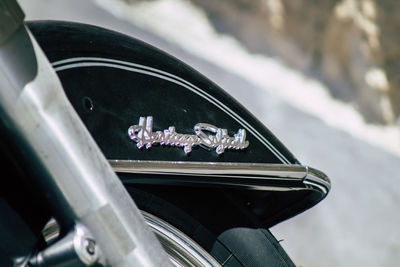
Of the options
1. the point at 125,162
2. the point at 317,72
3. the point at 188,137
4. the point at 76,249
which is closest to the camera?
the point at 76,249

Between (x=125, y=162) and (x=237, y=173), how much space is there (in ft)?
0.58

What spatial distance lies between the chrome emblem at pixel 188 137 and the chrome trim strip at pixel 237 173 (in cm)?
3

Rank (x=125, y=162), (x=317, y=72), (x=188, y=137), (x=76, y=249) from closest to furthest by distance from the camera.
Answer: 1. (x=76, y=249)
2. (x=125, y=162)
3. (x=188, y=137)
4. (x=317, y=72)

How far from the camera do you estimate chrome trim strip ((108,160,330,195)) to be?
0.64 meters

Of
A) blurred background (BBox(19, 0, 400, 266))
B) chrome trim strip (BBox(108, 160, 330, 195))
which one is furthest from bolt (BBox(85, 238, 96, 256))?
blurred background (BBox(19, 0, 400, 266))

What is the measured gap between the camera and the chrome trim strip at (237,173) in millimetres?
642

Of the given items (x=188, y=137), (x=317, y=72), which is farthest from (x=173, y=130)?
(x=317, y=72)

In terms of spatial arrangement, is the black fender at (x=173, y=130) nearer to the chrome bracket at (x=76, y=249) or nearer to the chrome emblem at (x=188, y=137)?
the chrome emblem at (x=188, y=137)

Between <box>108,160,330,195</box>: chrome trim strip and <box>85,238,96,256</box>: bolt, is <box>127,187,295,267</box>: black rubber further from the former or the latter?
<box>85,238,96,256</box>: bolt

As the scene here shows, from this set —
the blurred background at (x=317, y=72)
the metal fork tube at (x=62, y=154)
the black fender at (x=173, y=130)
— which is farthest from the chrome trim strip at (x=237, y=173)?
the blurred background at (x=317, y=72)

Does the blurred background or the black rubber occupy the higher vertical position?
the blurred background

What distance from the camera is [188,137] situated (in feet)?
2.36

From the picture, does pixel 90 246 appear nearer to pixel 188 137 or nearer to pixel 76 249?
pixel 76 249

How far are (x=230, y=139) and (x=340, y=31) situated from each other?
2480mm
